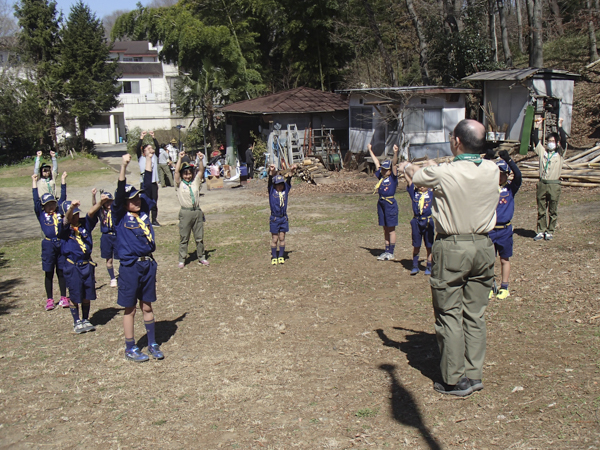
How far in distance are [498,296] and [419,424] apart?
345cm

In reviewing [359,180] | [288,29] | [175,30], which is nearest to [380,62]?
[288,29]

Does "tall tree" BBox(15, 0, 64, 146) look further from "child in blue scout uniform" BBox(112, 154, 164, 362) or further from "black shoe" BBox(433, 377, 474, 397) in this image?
"black shoe" BBox(433, 377, 474, 397)

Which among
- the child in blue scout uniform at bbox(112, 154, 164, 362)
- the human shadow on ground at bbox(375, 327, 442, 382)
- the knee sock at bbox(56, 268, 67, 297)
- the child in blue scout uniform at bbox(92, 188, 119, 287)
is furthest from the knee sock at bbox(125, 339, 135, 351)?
the human shadow on ground at bbox(375, 327, 442, 382)

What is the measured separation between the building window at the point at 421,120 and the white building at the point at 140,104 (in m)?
27.7

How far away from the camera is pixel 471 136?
4473 mm

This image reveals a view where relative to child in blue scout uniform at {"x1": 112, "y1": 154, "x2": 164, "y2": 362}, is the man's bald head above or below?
above

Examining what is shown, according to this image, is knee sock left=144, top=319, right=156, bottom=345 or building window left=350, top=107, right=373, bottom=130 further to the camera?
building window left=350, top=107, right=373, bottom=130

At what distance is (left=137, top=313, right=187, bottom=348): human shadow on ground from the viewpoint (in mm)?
6566

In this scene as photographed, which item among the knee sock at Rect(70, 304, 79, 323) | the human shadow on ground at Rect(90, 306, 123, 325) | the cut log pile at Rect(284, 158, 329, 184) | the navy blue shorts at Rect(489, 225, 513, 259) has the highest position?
the cut log pile at Rect(284, 158, 329, 184)

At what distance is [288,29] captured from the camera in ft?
102

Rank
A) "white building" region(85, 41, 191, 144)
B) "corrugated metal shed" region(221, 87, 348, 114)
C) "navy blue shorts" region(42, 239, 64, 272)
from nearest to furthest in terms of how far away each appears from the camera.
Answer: "navy blue shorts" region(42, 239, 64, 272) → "corrugated metal shed" region(221, 87, 348, 114) → "white building" region(85, 41, 191, 144)

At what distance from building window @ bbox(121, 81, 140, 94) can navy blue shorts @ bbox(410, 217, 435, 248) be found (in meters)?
50.9

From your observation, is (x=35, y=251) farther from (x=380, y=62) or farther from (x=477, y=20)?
(x=380, y=62)

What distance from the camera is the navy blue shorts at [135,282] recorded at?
18.4 ft
